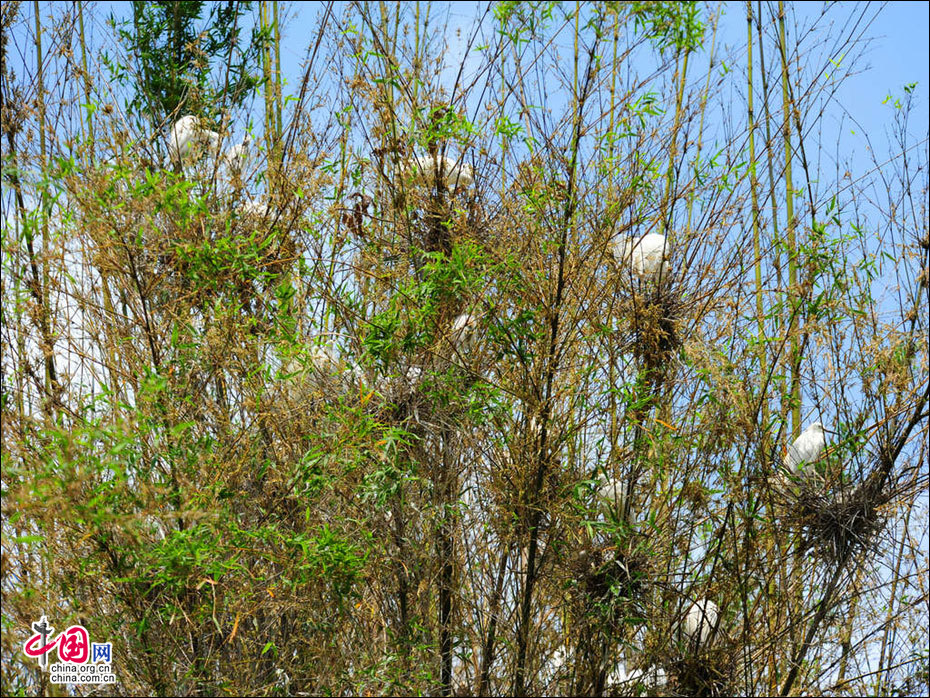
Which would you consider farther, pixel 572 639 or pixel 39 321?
pixel 572 639

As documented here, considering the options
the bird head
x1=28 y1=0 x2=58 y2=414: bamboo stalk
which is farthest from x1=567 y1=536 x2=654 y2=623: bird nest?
the bird head

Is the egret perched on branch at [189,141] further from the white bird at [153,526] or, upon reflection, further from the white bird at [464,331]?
the white bird at [153,526]

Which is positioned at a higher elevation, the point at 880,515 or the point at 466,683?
the point at 880,515

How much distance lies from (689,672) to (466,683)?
0.76 metres

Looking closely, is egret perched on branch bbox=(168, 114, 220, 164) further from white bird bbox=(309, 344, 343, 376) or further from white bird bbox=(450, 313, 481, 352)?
white bird bbox=(450, 313, 481, 352)

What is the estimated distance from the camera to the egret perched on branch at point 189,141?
3.78m

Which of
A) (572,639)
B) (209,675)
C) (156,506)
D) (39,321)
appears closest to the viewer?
(156,506)

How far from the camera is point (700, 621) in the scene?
3748 mm

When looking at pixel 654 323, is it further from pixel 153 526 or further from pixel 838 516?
pixel 153 526

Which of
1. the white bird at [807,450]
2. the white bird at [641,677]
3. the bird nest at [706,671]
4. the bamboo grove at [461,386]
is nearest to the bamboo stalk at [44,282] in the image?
the bamboo grove at [461,386]

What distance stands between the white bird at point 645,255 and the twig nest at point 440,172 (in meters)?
0.56

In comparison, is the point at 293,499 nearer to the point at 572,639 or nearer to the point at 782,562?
the point at 572,639

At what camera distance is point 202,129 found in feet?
12.4

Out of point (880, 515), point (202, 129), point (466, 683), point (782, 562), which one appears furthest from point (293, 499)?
point (880, 515)
